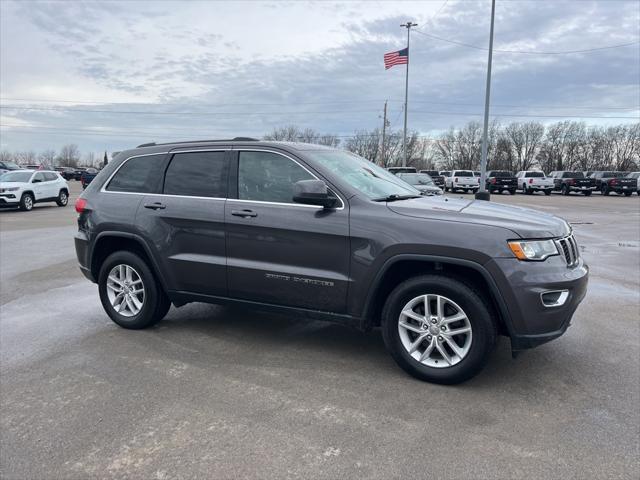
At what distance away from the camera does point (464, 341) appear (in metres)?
3.77

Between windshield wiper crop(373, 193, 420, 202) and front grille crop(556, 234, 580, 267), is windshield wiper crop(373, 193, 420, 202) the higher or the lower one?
the higher one

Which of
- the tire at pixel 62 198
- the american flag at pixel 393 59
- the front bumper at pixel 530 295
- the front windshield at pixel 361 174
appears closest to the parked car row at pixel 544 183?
the american flag at pixel 393 59

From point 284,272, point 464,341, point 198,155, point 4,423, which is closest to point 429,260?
point 464,341

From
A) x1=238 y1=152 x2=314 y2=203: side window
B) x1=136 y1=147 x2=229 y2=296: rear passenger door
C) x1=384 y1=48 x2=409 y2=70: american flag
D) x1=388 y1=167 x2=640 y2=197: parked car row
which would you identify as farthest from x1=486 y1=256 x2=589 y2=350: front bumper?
x1=384 y1=48 x2=409 y2=70: american flag

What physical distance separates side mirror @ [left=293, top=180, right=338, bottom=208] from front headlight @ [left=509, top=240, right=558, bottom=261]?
1414 millimetres

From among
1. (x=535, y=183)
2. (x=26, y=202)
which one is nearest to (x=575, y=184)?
(x=535, y=183)

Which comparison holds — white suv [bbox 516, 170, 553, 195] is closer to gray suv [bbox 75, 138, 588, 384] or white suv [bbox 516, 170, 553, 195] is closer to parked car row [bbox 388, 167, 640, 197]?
parked car row [bbox 388, 167, 640, 197]

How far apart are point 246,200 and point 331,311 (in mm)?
1242

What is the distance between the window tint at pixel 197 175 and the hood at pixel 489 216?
5.34ft

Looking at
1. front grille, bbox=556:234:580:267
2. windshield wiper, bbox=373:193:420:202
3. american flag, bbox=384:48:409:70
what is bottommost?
front grille, bbox=556:234:580:267

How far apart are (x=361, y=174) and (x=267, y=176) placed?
86 centimetres

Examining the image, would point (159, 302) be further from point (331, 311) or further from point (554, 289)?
point (554, 289)

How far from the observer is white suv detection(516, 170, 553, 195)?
36625mm

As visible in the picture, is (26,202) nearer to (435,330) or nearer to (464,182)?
(435,330)
